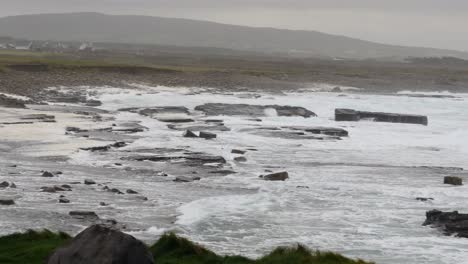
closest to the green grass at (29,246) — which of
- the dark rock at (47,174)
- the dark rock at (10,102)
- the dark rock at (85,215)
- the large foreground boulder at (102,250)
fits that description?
the large foreground boulder at (102,250)

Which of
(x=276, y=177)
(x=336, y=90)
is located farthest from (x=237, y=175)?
(x=336, y=90)

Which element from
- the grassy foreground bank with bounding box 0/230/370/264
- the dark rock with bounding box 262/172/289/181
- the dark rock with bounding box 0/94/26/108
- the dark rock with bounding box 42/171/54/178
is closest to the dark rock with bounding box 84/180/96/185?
the dark rock with bounding box 42/171/54/178

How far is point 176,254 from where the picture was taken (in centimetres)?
1312

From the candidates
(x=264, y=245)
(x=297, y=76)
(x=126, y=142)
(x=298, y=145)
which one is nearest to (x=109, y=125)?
(x=126, y=142)

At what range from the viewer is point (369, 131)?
4541 centimetres

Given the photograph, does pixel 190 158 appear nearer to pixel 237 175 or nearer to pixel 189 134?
pixel 237 175

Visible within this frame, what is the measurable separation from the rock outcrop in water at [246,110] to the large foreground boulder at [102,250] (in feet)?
129

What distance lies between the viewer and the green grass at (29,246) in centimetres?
1251

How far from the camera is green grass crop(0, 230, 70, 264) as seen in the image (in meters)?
12.5

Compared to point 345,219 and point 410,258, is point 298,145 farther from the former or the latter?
point 410,258

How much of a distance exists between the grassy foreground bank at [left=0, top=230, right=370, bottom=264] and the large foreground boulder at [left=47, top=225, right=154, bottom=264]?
→ 1467 millimetres

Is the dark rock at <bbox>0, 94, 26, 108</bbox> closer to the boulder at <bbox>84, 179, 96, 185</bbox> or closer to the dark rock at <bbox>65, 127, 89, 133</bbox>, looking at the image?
the dark rock at <bbox>65, 127, 89, 133</bbox>

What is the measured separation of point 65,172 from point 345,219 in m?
10.0

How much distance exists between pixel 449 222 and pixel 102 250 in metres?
11.3
